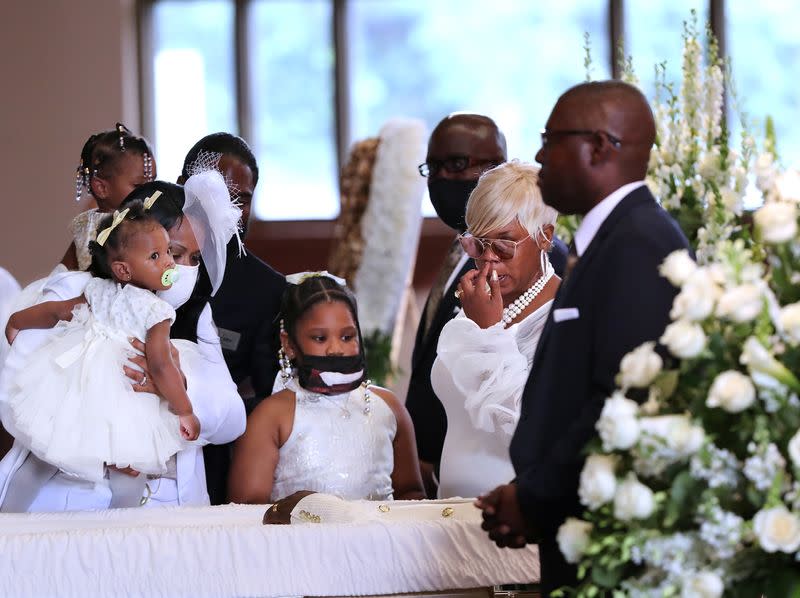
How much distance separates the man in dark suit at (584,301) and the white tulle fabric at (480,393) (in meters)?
0.77

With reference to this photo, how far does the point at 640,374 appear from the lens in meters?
2.16

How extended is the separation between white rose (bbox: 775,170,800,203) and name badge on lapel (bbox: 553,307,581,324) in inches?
17.3

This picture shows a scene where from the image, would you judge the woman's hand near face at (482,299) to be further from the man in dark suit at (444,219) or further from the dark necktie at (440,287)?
the dark necktie at (440,287)

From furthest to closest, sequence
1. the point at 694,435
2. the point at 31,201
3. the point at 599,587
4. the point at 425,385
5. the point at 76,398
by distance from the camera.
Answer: the point at 31,201, the point at 425,385, the point at 76,398, the point at 599,587, the point at 694,435

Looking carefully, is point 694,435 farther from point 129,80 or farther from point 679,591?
point 129,80

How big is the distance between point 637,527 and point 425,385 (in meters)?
2.15

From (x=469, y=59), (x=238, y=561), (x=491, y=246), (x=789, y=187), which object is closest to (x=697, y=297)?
(x=789, y=187)

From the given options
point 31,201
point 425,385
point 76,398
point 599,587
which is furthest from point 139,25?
point 599,587

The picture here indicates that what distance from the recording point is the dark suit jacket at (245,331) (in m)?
4.00

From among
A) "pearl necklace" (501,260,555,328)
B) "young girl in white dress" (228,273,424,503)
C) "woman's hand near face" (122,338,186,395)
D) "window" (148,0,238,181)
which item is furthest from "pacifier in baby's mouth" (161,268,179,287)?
"window" (148,0,238,181)

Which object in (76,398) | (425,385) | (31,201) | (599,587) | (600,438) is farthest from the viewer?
(31,201)

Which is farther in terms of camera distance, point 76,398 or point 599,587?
point 76,398

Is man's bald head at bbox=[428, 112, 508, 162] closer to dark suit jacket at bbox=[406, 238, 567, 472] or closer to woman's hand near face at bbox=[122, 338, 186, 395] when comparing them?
dark suit jacket at bbox=[406, 238, 567, 472]

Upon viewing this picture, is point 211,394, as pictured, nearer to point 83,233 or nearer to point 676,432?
point 83,233
